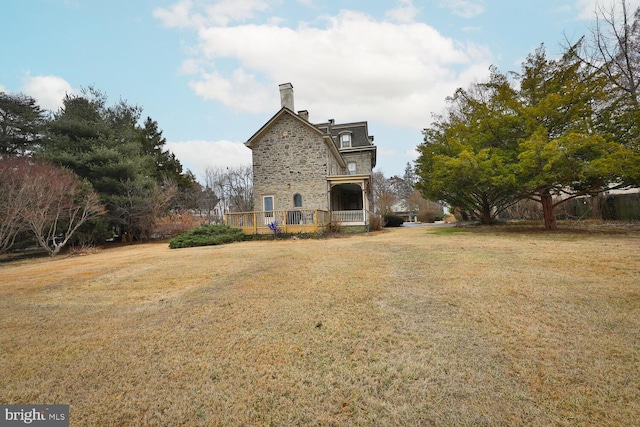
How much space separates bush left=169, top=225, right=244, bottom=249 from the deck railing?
730mm

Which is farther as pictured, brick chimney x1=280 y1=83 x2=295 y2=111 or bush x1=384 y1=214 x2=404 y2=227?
bush x1=384 y1=214 x2=404 y2=227

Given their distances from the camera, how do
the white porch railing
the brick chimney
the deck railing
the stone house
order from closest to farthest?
the deck railing, the white porch railing, the stone house, the brick chimney

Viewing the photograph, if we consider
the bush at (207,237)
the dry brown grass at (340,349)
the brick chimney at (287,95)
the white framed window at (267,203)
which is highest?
the brick chimney at (287,95)

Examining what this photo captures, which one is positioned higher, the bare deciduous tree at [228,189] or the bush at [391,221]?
the bare deciduous tree at [228,189]

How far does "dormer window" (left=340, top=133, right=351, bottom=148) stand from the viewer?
26.5m

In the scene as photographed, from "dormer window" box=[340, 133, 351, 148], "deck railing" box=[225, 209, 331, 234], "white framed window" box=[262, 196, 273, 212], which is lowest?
"deck railing" box=[225, 209, 331, 234]

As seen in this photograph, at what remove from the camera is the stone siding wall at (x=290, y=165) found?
17812 millimetres

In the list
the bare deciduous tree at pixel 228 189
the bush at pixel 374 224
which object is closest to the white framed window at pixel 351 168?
the bush at pixel 374 224

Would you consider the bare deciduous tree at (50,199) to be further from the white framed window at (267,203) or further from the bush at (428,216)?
the bush at (428,216)

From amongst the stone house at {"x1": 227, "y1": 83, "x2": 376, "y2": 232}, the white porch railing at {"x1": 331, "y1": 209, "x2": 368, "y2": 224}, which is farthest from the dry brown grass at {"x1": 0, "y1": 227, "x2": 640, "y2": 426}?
the stone house at {"x1": 227, "y1": 83, "x2": 376, "y2": 232}

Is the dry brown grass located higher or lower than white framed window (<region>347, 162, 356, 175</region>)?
lower

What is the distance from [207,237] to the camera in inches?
573

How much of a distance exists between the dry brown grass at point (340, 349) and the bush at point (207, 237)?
26.5ft

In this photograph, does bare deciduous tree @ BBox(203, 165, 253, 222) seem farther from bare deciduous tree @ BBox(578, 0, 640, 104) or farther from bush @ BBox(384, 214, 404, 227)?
bare deciduous tree @ BBox(578, 0, 640, 104)
